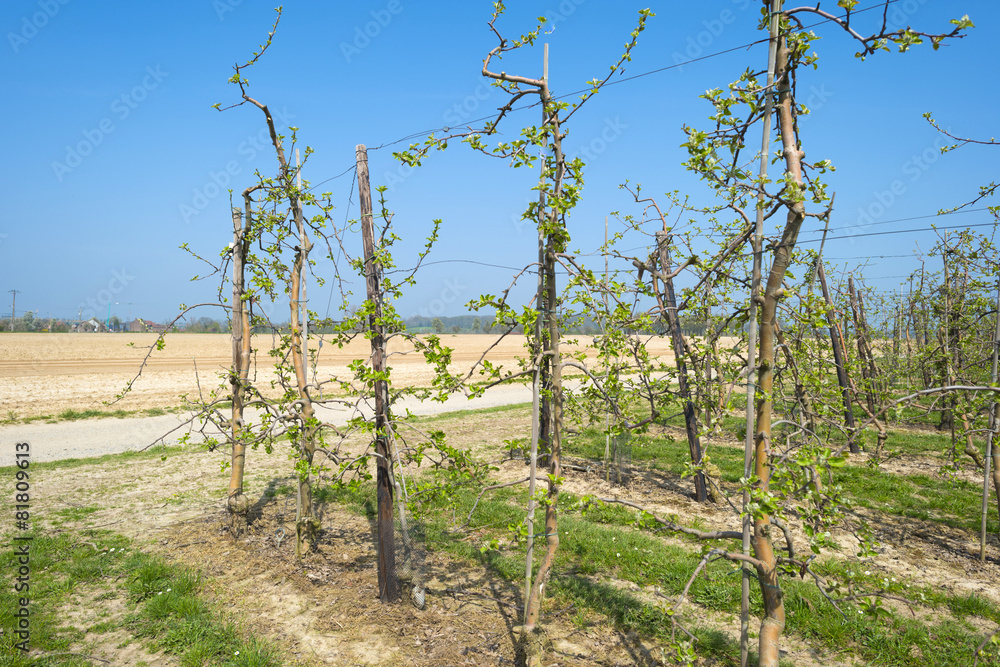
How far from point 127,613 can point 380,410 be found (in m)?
2.63

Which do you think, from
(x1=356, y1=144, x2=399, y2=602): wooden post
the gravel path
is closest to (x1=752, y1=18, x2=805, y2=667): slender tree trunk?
(x1=356, y1=144, x2=399, y2=602): wooden post

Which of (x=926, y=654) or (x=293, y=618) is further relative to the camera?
(x=293, y=618)

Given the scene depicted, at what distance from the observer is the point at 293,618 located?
4.34 meters

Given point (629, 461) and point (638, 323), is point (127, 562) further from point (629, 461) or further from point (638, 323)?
point (629, 461)

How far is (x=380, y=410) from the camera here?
440cm

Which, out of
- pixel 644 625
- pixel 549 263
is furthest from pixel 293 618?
pixel 549 263

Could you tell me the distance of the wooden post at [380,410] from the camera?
4.26 meters

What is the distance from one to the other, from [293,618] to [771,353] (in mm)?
4060

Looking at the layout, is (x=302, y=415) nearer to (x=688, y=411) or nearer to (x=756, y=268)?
(x=756, y=268)

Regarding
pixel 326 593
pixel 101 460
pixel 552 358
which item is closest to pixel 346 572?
pixel 326 593

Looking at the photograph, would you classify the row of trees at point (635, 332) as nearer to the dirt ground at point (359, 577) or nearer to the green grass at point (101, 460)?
the dirt ground at point (359, 577)

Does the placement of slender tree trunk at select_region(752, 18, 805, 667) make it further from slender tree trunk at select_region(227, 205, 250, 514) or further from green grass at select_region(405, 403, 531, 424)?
green grass at select_region(405, 403, 531, 424)

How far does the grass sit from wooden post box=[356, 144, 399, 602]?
0.97m

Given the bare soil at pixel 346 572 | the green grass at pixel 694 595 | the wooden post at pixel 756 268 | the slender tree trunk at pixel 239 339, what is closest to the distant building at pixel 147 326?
the slender tree trunk at pixel 239 339
